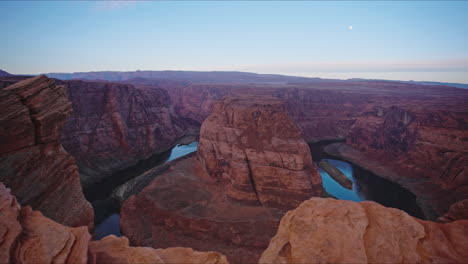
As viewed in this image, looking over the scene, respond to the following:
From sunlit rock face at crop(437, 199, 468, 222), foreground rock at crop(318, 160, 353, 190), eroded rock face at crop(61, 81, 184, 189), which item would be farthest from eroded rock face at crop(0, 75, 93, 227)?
foreground rock at crop(318, 160, 353, 190)

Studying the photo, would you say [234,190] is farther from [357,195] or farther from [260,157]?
[357,195]

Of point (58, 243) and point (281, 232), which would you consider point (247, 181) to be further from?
point (58, 243)

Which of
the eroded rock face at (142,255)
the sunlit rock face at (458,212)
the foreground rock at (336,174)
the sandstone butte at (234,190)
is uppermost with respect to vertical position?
the eroded rock face at (142,255)

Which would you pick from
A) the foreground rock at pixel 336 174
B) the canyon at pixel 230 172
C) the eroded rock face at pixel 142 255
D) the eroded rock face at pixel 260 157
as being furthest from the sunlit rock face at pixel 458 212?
the foreground rock at pixel 336 174

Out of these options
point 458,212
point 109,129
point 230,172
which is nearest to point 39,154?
point 230,172

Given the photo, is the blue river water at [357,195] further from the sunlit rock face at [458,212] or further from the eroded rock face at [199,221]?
the sunlit rock face at [458,212]

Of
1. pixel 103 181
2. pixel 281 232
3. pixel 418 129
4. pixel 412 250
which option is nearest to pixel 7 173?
pixel 281 232

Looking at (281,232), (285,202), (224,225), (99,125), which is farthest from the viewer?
(99,125)
